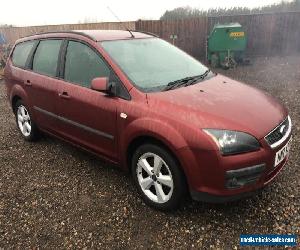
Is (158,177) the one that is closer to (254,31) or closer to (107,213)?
(107,213)

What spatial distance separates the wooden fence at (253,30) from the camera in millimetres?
15305

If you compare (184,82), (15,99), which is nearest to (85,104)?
(184,82)

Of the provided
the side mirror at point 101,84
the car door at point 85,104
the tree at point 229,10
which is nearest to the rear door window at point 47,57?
the car door at point 85,104

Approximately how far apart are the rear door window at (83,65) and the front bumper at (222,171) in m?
1.51

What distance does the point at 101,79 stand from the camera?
3564 mm

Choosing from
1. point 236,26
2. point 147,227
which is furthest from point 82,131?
point 236,26

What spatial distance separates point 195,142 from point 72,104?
191 cm

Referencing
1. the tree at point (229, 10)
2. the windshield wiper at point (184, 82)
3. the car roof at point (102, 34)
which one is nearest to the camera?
the windshield wiper at point (184, 82)

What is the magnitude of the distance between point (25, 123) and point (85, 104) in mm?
2199

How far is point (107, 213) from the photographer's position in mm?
3584

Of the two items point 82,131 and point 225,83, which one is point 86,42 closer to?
point 82,131

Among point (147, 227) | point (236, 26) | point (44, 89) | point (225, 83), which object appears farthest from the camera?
point (236, 26)

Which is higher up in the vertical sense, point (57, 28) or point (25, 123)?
point (57, 28)

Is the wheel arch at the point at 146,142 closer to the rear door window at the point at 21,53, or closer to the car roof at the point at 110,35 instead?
the car roof at the point at 110,35
